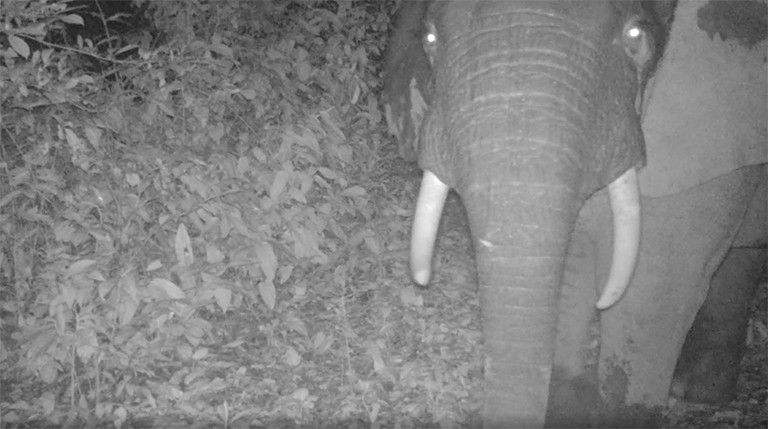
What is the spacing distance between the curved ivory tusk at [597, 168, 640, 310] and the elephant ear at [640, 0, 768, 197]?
0.25m

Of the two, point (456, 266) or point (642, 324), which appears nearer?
point (642, 324)

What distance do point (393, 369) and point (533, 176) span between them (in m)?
1.89

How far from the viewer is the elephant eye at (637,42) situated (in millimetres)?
2969

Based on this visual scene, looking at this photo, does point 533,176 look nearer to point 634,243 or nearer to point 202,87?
point 634,243

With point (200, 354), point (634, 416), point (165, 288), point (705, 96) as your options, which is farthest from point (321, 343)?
point (705, 96)

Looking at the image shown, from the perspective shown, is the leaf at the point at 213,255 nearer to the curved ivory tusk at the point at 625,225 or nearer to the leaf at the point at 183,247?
the leaf at the point at 183,247

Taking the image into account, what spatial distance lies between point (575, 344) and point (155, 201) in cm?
213

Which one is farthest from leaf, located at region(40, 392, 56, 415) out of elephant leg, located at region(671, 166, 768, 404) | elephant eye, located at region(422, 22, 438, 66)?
elephant leg, located at region(671, 166, 768, 404)

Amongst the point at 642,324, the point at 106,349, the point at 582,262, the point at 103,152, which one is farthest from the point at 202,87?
the point at 642,324

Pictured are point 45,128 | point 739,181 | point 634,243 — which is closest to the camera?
point 634,243

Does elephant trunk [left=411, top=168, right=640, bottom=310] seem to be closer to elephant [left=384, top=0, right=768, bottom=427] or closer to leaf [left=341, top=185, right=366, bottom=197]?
elephant [left=384, top=0, right=768, bottom=427]

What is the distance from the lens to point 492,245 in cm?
266

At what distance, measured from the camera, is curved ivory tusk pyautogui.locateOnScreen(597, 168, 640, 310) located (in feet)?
9.63

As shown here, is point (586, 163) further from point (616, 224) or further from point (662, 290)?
point (662, 290)
